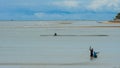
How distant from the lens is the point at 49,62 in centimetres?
3297

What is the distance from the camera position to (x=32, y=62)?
108 ft

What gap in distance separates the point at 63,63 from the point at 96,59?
404 centimetres

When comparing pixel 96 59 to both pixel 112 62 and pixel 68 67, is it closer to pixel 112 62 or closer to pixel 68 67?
pixel 112 62

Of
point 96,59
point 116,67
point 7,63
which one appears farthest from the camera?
point 96,59

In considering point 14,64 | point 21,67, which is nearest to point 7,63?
point 14,64

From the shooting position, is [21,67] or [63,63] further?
[63,63]

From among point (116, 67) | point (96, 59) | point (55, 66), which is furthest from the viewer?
point (96, 59)

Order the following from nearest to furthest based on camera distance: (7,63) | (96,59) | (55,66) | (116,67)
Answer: (116,67) < (55,66) < (7,63) < (96,59)

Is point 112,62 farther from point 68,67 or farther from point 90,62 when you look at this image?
point 68,67

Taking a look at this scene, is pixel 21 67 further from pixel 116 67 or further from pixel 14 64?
pixel 116 67

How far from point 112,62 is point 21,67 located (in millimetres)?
7744

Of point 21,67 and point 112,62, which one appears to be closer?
point 21,67

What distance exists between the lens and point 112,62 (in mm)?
32312

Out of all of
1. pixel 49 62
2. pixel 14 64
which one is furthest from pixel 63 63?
pixel 14 64
